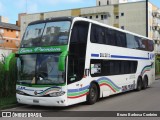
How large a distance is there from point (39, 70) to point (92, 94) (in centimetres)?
302

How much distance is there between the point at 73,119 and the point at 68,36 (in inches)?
142

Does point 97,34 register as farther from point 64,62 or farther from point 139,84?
point 139,84

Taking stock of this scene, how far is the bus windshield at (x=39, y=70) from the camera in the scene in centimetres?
1244

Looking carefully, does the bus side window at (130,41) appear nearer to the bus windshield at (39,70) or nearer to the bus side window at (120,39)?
the bus side window at (120,39)

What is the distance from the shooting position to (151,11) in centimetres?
7938

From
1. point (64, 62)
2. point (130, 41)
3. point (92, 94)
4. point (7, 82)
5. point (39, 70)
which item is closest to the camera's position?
point (64, 62)

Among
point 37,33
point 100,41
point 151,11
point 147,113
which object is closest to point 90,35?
point 100,41

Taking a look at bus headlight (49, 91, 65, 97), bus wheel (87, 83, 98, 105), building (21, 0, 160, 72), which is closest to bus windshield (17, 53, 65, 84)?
bus headlight (49, 91, 65, 97)

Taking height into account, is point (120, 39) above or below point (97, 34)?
below

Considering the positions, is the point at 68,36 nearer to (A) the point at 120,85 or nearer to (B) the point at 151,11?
(A) the point at 120,85

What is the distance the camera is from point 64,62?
39.9 ft

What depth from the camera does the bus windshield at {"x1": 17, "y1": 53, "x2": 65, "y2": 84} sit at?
1244 centimetres

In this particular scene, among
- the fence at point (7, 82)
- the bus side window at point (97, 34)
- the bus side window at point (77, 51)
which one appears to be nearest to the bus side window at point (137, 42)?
the bus side window at point (97, 34)

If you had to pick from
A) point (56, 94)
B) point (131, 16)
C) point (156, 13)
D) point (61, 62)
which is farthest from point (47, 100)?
point (156, 13)
